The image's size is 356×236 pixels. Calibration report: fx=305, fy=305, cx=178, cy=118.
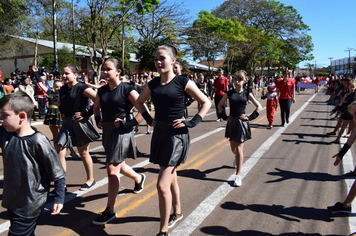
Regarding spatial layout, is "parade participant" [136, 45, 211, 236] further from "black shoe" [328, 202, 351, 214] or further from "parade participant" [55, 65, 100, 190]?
"black shoe" [328, 202, 351, 214]

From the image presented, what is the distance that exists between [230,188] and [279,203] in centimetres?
84

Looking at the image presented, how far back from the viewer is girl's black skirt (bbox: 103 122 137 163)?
12.2 feet

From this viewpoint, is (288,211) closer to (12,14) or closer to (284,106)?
(284,106)

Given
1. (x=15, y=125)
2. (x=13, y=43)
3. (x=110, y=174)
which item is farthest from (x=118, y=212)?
(x=13, y=43)

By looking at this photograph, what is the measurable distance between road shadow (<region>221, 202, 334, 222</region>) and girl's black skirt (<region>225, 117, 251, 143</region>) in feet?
4.02

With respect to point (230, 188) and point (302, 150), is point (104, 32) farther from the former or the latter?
point (230, 188)

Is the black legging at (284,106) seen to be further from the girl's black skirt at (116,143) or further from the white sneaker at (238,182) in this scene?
the girl's black skirt at (116,143)

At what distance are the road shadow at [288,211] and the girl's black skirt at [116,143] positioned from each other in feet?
5.22

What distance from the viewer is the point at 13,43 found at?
20.2 m

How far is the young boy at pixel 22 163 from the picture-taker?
232cm

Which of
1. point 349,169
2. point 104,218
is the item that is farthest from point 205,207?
point 349,169

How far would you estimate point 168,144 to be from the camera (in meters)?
3.27

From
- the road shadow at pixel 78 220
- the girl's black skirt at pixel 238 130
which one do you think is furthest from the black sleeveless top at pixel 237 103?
the road shadow at pixel 78 220

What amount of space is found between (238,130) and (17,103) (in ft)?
12.1
